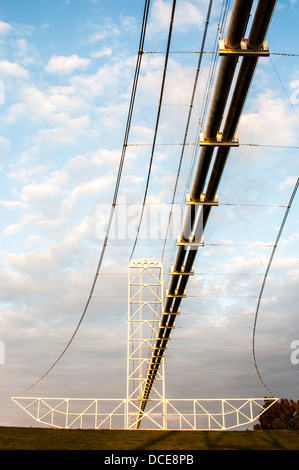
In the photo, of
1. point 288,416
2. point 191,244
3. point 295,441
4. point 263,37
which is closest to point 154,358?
point 191,244

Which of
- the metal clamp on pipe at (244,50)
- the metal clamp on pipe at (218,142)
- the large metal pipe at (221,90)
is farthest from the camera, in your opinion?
the metal clamp on pipe at (218,142)

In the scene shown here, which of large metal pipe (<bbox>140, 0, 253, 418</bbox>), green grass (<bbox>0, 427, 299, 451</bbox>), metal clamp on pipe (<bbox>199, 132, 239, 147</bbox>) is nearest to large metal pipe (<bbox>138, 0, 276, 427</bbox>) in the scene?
large metal pipe (<bbox>140, 0, 253, 418</bbox>)

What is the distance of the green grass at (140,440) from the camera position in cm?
1380

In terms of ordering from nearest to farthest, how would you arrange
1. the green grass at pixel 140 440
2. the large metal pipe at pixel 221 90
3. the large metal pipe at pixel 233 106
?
A: the large metal pipe at pixel 221 90, the large metal pipe at pixel 233 106, the green grass at pixel 140 440

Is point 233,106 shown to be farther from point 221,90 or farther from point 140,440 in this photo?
point 140,440

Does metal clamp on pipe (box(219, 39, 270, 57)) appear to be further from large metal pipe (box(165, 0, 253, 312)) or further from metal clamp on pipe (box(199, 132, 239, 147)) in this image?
metal clamp on pipe (box(199, 132, 239, 147))

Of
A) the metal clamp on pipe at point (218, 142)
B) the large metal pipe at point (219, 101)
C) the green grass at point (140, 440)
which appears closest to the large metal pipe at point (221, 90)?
the large metal pipe at point (219, 101)

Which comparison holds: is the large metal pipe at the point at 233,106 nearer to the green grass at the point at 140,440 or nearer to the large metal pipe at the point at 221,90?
the large metal pipe at the point at 221,90

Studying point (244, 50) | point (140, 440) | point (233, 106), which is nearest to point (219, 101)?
point (233, 106)

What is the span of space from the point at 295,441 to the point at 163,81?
41.9ft

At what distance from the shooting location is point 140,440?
15.0 meters

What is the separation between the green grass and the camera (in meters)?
13.8
